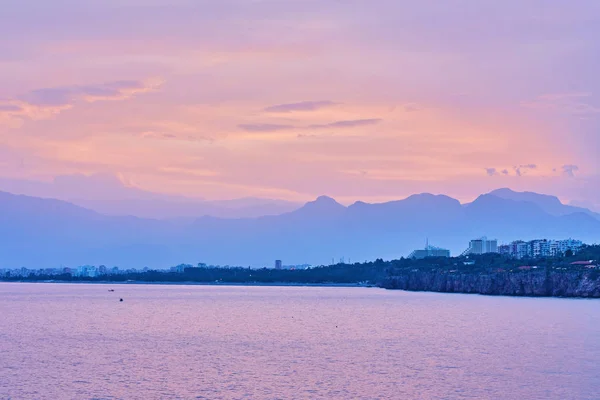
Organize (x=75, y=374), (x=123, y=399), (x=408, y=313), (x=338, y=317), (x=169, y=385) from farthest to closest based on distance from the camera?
(x=408, y=313)
(x=338, y=317)
(x=75, y=374)
(x=169, y=385)
(x=123, y=399)

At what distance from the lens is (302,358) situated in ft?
234

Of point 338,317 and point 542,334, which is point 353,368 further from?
point 338,317

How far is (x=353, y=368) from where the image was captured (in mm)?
64562

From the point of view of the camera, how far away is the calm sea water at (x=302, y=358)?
54250 millimetres

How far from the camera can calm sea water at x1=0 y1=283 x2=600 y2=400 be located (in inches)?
2136

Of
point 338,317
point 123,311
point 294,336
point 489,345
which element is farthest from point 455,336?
point 123,311

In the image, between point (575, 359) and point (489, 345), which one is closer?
point (575, 359)

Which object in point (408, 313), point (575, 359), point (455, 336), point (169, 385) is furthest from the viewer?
point (408, 313)

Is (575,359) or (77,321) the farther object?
(77,321)

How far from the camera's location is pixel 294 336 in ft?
306

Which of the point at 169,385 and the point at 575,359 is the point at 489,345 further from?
the point at 169,385

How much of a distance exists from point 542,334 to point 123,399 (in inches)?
2217

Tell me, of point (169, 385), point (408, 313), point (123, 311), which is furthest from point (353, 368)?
point (123, 311)

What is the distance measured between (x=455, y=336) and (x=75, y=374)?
147 feet
